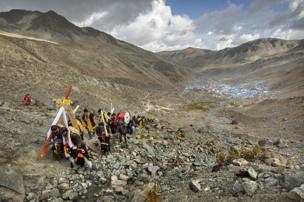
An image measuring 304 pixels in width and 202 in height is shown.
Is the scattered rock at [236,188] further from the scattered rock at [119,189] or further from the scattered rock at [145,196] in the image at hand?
the scattered rock at [119,189]

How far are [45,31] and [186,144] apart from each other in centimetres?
11880

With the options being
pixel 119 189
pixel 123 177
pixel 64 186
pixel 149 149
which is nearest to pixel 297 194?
pixel 119 189

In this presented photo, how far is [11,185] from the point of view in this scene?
Result: 5.74m

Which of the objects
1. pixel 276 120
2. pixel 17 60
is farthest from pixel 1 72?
pixel 276 120


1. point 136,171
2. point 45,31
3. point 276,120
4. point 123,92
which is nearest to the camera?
point 136,171

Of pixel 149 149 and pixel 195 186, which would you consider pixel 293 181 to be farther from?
pixel 149 149

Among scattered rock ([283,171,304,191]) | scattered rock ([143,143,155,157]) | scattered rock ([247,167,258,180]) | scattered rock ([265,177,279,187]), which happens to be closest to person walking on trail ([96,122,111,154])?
scattered rock ([143,143,155,157])

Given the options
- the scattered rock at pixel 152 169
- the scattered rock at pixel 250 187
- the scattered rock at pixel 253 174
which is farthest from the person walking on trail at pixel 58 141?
the scattered rock at pixel 253 174

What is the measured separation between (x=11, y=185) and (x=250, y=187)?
20.5 ft

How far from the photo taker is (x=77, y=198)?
619 cm

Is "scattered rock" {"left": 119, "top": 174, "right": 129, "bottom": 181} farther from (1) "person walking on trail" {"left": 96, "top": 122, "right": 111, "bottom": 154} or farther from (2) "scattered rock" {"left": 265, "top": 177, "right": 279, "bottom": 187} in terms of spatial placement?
(2) "scattered rock" {"left": 265, "top": 177, "right": 279, "bottom": 187}

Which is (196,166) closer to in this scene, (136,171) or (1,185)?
(136,171)

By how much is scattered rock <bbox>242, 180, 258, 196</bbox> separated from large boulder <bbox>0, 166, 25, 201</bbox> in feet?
19.0

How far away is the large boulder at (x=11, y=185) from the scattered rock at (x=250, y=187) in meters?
5.80
